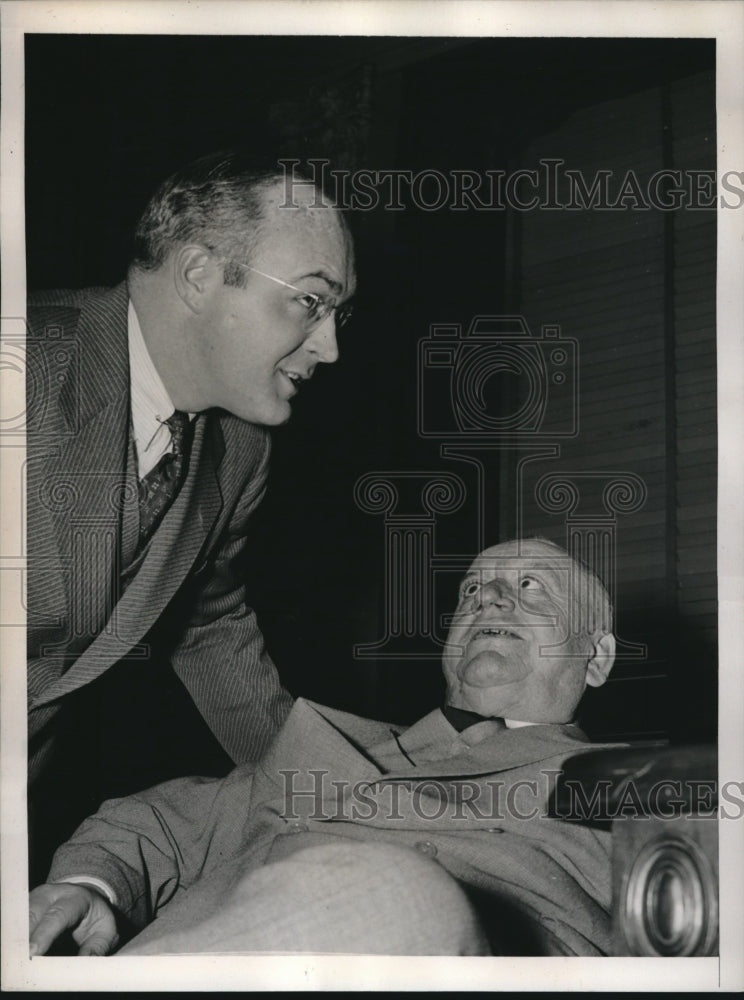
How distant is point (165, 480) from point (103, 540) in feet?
0.53

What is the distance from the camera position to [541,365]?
3.83 metres

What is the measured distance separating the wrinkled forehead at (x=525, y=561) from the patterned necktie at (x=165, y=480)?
54cm

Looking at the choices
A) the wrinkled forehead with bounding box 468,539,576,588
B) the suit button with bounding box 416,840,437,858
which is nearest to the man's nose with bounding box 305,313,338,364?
the wrinkled forehead with bounding box 468,539,576,588

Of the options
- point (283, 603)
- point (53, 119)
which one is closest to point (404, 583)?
point (283, 603)

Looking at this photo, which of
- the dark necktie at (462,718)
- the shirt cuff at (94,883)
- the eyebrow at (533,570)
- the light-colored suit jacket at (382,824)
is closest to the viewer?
the light-colored suit jacket at (382,824)

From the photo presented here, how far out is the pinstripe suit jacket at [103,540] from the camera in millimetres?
3463

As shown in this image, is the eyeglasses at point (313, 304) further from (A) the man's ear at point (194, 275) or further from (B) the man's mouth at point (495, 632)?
(B) the man's mouth at point (495, 632)

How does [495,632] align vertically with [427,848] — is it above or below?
above

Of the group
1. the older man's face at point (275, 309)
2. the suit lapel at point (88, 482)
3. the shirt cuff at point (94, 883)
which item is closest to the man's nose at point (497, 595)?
the older man's face at point (275, 309)

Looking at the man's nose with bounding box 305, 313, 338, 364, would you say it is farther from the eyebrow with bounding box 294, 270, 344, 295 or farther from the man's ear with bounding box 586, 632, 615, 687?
the man's ear with bounding box 586, 632, 615, 687

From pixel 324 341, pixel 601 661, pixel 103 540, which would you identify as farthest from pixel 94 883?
pixel 324 341

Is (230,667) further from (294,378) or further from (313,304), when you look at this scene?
(313,304)

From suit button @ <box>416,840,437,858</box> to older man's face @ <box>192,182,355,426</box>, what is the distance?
93cm

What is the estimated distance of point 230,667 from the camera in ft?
12.2
